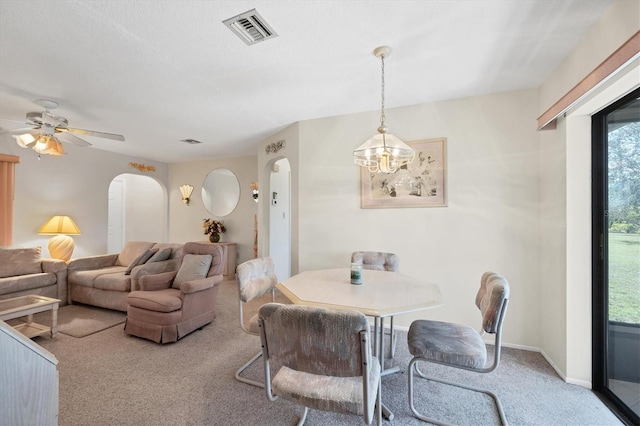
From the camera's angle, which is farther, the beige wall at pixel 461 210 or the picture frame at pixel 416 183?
the picture frame at pixel 416 183

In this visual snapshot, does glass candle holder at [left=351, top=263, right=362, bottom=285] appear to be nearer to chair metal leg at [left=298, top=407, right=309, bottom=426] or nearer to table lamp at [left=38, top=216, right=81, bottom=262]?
chair metal leg at [left=298, top=407, right=309, bottom=426]

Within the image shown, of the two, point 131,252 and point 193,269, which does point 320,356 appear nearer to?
point 193,269

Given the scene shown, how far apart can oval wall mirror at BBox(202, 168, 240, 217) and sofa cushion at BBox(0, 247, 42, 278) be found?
9.03ft

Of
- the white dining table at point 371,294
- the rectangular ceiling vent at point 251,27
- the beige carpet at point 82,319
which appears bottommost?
the beige carpet at point 82,319

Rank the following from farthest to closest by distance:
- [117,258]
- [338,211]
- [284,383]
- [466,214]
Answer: [117,258] < [338,211] < [466,214] < [284,383]

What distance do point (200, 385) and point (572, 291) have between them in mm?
2911

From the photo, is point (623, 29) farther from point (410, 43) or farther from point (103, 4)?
point (103, 4)

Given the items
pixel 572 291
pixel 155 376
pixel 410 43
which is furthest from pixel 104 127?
pixel 572 291

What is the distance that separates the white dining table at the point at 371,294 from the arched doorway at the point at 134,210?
585 centimetres

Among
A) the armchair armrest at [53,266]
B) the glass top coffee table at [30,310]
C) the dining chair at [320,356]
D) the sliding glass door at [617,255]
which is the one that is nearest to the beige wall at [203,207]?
the armchair armrest at [53,266]

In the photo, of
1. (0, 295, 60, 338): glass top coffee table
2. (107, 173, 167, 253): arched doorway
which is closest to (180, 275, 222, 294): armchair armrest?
(0, 295, 60, 338): glass top coffee table

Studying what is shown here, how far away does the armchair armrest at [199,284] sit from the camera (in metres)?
2.85

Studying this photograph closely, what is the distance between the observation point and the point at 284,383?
1285 millimetres

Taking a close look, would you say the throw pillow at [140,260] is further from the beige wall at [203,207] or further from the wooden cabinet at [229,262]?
the beige wall at [203,207]
